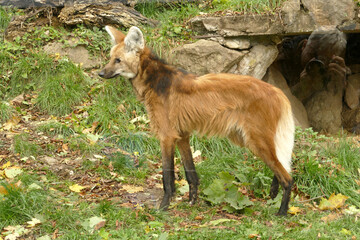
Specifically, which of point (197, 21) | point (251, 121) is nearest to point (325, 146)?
point (251, 121)

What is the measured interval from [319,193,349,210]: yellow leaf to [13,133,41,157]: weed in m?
3.13

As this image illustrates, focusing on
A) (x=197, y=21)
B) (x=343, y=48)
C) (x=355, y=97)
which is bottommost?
(x=355, y=97)

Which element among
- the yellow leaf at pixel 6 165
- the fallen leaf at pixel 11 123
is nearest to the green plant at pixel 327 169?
the yellow leaf at pixel 6 165

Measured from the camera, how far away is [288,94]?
24.9ft

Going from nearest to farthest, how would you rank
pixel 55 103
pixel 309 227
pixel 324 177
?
pixel 309 227 < pixel 324 177 < pixel 55 103

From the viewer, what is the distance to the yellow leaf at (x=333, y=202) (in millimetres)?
4039

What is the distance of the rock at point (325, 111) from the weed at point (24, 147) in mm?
5419

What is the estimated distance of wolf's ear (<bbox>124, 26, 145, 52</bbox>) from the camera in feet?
12.7

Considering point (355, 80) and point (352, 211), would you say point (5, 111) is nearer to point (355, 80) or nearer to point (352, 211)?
point (352, 211)

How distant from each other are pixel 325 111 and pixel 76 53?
193 inches

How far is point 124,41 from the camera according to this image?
3.94 metres

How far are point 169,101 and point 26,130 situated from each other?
88.8 inches

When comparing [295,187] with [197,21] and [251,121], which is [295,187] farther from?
[197,21]

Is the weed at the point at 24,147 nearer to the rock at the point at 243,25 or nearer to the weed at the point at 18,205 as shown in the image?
→ the weed at the point at 18,205
